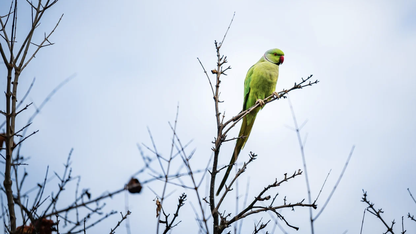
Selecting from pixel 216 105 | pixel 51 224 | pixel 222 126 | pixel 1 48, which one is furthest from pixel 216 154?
pixel 1 48

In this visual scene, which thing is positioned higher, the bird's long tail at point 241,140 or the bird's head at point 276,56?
the bird's head at point 276,56

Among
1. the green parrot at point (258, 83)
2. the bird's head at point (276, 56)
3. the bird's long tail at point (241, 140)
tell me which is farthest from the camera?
the bird's head at point (276, 56)

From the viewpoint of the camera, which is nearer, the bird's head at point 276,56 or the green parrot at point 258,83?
the green parrot at point 258,83

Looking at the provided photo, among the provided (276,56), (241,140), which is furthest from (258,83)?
(241,140)

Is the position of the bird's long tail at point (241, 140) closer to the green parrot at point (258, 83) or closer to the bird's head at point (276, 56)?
the green parrot at point (258, 83)

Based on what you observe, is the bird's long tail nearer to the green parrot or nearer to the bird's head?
the green parrot

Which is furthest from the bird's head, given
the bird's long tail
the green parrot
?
the bird's long tail

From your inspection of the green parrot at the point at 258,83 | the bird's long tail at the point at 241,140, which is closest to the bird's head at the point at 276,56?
the green parrot at the point at 258,83

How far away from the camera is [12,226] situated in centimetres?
260

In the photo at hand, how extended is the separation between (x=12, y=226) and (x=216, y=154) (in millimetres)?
1808

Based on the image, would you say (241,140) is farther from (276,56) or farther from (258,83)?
(276,56)

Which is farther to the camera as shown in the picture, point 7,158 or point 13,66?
point 13,66

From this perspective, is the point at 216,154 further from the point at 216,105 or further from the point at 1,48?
the point at 1,48

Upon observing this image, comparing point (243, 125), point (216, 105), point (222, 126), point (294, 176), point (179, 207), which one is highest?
point (243, 125)
